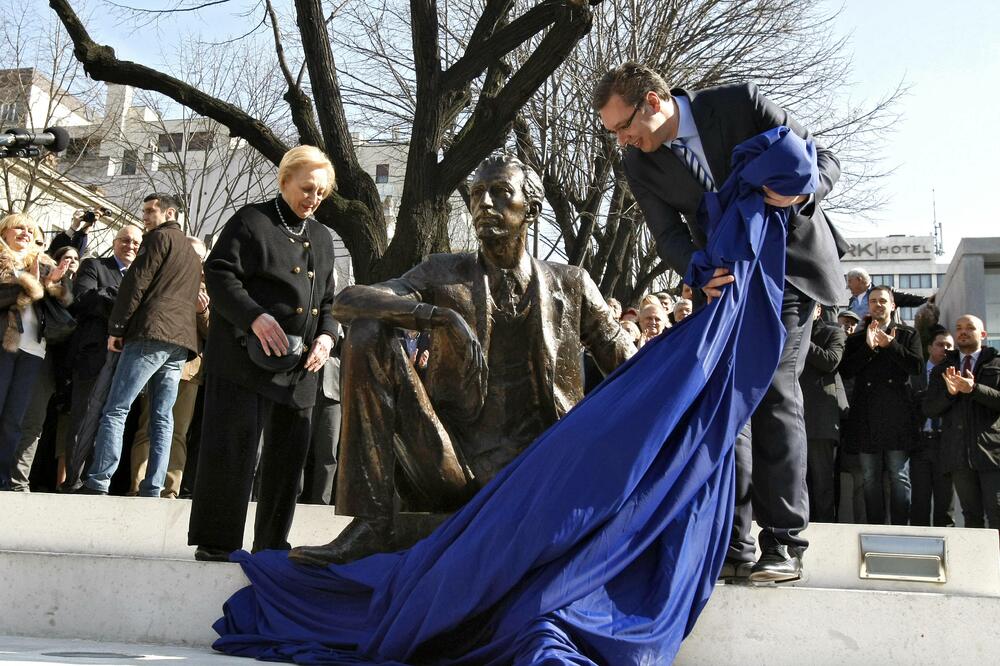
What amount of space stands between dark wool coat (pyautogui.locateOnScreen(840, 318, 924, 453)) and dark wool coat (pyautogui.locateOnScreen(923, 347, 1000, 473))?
21cm

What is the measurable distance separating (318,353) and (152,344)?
2725 millimetres

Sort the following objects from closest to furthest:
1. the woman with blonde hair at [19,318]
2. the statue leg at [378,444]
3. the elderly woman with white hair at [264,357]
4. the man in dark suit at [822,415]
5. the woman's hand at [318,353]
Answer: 1. the statue leg at [378,444]
2. the elderly woman with white hair at [264,357]
3. the woman's hand at [318,353]
4. the woman with blonde hair at [19,318]
5. the man in dark suit at [822,415]

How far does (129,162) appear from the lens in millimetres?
28828

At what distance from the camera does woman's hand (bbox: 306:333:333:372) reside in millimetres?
4734

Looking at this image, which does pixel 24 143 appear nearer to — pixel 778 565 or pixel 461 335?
pixel 461 335

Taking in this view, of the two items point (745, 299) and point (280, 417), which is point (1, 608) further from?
point (745, 299)

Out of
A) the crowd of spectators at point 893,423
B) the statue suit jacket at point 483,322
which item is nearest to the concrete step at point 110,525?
the statue suit jacket at point 483,322

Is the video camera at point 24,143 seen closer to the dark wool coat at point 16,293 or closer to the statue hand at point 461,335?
the dark wool coat at point 16,293

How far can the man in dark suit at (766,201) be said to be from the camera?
391 cm

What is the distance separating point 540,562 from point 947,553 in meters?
1.71

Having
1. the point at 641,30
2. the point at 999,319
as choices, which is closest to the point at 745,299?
the point at 999,319

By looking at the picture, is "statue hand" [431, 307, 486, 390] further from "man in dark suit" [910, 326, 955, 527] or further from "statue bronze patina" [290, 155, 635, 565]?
"man in dark suit" [910, 326, 955, 527]

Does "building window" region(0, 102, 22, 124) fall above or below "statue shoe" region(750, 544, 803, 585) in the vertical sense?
above

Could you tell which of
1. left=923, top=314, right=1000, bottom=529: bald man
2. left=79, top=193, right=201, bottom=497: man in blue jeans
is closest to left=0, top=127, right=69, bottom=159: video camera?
left=79, top=193, right=201, bottom=497: man in blue jeans
